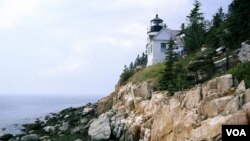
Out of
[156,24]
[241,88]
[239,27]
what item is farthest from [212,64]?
[156,24]

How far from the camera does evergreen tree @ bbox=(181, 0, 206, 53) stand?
44.2 metres

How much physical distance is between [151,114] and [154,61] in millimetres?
23224

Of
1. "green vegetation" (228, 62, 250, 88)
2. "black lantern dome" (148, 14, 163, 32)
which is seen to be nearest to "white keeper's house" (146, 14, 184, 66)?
"black lantern dome" (148, 14, 163, 32)

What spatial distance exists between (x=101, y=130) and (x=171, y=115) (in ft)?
38.0

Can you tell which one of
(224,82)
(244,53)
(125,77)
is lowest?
(224,82)

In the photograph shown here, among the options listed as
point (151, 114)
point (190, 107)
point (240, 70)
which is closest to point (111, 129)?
point (151, 114)

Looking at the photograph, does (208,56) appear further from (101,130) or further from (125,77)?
(125,77)

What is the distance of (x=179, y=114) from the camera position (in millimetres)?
25406

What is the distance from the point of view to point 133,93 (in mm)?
40500

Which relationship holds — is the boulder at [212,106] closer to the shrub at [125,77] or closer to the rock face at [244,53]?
the rock face at [244,53]

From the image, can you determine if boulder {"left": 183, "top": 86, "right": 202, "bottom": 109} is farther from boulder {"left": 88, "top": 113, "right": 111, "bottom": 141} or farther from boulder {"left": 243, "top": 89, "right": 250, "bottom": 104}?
boulder {"left": 88, "top": 113, "right": 111, "bottom": 141}

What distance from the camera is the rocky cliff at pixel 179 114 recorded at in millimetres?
20766

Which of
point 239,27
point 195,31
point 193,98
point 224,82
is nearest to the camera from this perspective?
point 224,82

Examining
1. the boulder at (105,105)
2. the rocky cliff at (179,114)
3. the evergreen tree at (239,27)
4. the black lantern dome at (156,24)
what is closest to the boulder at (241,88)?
the rocky cliff at (179,114)
